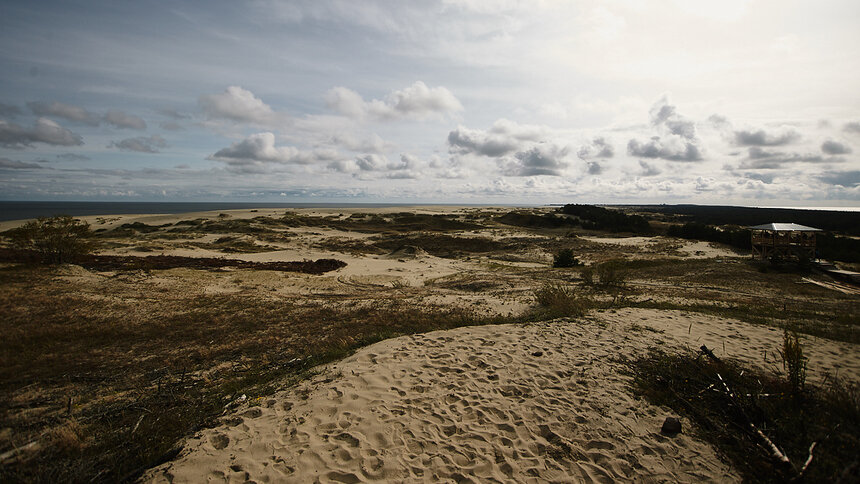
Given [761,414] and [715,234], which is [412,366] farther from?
[715,234]

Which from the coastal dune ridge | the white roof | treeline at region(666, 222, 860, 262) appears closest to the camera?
the coastal dune ridge

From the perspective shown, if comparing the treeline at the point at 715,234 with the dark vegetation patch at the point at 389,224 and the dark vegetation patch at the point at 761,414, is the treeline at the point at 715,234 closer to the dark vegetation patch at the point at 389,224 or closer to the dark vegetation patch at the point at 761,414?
the dark vegetation patch at the point at 389,224

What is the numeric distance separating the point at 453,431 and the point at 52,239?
989 inches

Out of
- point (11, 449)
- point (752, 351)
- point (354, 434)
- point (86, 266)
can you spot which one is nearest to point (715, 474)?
point (354, 434)

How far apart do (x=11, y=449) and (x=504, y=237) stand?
38865 millimetres

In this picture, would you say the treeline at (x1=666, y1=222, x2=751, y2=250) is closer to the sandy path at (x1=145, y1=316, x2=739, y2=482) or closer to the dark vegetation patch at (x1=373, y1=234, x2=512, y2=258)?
the dark vegetation patch at (x1=373, y1=234, x2=512, y2=258)

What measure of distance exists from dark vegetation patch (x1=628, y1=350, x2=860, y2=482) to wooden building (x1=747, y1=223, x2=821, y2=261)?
21372 millimetres

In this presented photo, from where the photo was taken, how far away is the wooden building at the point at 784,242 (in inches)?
843

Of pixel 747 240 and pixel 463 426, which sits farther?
pixel 747 240

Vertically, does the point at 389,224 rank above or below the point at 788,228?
below

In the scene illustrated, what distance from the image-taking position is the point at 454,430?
4.99 meters

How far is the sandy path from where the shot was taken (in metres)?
4.21

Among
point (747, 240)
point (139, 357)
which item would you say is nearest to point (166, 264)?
point (139, 357)

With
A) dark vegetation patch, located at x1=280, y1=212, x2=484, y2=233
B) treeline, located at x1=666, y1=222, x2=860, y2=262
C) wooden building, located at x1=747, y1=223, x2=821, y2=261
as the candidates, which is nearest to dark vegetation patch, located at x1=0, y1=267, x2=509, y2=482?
wooden building, located at x1=747, y1=223, x2=821, y2=261
